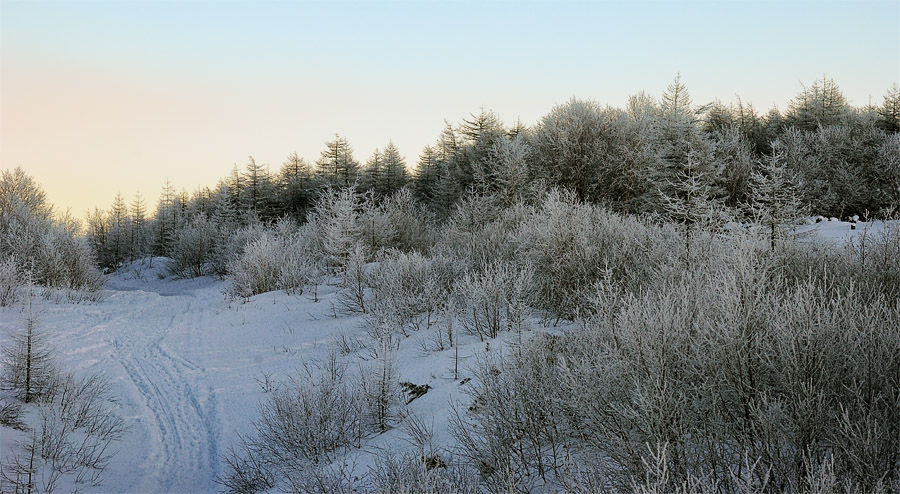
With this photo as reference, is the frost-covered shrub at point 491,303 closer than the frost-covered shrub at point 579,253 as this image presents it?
Yes

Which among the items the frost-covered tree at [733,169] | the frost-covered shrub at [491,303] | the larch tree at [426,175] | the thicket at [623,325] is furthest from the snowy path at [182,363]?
the larch tree at [426,175]

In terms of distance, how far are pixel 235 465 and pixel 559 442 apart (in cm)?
504

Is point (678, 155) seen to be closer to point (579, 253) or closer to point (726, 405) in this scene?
point (579, 253)

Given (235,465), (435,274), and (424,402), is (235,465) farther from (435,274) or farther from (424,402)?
(435,274)

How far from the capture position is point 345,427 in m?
7.94

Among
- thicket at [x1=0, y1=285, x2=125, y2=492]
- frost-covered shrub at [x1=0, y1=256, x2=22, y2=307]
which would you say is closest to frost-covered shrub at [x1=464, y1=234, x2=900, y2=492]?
thicket at [x1=0, y1=285, x2=125, y2=492]

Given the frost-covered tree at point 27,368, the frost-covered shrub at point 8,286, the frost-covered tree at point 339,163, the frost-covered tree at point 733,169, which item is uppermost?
the frost-covered tree at point 339,163

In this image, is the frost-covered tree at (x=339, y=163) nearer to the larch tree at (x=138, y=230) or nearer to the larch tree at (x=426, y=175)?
the larch tree at (x=426, y=175)

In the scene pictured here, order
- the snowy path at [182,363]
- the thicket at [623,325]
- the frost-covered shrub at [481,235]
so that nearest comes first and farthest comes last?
1. the thicket at [623,325]
2. the snowy path at [182,363]
3. the frost-covered shrub at [481,235]

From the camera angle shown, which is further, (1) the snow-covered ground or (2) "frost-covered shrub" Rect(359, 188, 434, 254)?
(2) "frost-covered shrub" Rect(359, 188, 434, 254)

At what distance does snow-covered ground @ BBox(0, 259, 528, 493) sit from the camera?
26.3 ft

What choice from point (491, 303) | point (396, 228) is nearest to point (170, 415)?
point (491, 303)

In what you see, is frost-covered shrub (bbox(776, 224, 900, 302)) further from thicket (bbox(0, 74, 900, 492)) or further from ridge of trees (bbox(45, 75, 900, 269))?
ridge of trees (bbox(45, 75, 900, 269))

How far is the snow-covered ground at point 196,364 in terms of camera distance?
8.02 metres
